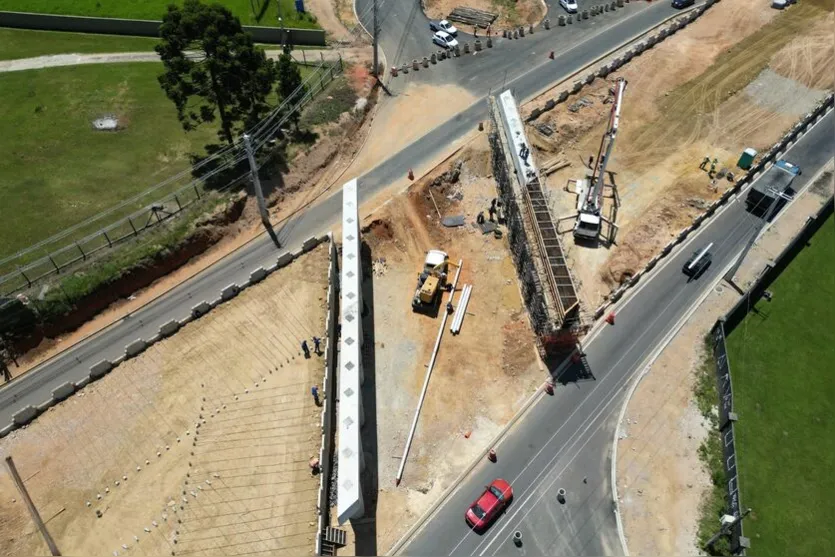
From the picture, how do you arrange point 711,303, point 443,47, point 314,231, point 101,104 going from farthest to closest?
point 443,47 < point 101,104 < point 314,231 < point 711,303

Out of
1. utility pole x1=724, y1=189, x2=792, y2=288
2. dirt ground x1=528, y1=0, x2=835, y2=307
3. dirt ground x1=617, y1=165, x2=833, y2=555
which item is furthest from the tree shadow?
utility pole x1=724, y1=189, x2=792, y2=288

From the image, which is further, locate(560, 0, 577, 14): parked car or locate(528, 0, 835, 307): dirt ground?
locate(560, 0, 577, 14): parked car

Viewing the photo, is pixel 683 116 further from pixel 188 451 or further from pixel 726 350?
pixel 188 451

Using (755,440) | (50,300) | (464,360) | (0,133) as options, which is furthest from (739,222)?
(0,133)

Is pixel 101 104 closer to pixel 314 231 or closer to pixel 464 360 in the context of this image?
pixel 314 231

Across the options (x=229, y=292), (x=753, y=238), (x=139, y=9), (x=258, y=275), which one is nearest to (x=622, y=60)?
(x=753, y=238)

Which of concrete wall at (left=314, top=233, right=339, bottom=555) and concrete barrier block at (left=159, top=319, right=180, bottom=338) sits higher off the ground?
concrete barrier block at (left=159, top=319, right=180, bottom=338)

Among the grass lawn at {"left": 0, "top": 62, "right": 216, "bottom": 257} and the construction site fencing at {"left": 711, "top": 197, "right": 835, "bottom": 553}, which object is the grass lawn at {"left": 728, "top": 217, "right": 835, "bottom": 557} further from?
the grass lawn at {"left": 0, "top": 62, "right": 216, "bottom": 257}
